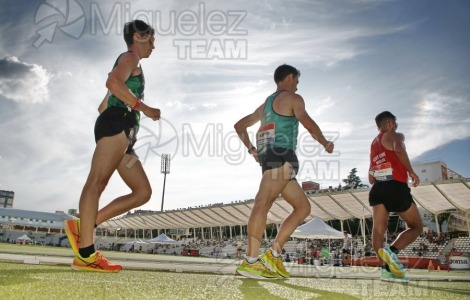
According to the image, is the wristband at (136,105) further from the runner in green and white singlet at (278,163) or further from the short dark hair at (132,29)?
the runner in green and white singlet at (278,163)

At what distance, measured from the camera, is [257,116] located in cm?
413

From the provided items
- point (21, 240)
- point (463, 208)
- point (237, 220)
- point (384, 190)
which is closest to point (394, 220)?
point (237, 220)

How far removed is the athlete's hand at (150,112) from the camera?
294cm

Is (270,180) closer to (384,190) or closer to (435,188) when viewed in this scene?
(384,190)

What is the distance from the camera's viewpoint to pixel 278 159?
3537 mm

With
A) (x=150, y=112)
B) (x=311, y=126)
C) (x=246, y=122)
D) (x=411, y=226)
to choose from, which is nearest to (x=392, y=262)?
(x=411, y=226)

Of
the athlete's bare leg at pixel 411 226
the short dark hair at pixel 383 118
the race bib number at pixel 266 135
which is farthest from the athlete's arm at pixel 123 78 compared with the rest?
the athlete's bare leg at pixel 411 226

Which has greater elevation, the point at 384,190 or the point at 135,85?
the point at 135,85

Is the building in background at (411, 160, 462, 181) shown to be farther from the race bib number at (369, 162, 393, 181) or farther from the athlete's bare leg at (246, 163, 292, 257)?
the athlete's bare leg at (246, 163, 292, 257)

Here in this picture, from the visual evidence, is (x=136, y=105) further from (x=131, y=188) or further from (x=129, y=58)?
(x=131, y=188)

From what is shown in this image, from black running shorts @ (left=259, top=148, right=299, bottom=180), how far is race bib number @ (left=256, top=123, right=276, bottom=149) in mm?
103

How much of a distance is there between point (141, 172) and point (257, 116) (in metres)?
1.42

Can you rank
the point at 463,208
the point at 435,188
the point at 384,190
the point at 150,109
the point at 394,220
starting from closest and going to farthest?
1. the point at 150,109
2. the point at 384,190
3. the point at 435,188
4. the point at 463,208
5. the point at 394,220

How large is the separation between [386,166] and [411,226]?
79 cm
